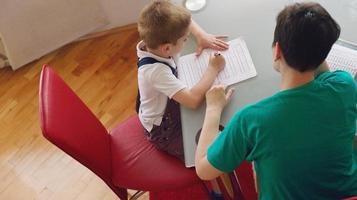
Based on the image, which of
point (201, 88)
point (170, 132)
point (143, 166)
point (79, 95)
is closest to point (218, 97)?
point (201, 88)

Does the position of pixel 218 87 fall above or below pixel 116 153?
above

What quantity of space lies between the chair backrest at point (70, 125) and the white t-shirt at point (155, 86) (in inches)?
7.6

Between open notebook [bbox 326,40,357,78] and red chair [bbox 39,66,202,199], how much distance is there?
580 mm

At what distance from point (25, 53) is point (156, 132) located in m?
1.24

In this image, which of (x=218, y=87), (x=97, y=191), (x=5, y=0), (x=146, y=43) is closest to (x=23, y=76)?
(x=5, y=0)

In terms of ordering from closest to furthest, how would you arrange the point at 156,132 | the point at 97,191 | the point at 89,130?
the point at 89,130
the point at 156,132
the point at 97,191

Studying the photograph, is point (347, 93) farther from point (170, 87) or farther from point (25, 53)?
point (25, 53)

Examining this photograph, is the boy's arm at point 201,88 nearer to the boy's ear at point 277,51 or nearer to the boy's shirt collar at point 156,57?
the boy's shirt collar at point 156,57

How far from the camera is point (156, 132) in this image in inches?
62.6

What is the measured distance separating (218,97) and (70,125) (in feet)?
1.49

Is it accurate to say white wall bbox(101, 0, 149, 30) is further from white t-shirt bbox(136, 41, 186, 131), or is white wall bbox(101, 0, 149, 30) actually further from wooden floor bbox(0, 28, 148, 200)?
white t-shirt bbox(136, 41, 186, 131)

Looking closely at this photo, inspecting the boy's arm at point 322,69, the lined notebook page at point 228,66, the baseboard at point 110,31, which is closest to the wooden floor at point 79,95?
the baseboard at point 110,31

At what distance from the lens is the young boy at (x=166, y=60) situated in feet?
4.44

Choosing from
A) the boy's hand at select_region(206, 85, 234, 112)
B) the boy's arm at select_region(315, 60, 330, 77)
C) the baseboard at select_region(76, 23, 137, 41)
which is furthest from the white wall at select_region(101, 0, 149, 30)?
the boy's arm at select_region(315, 60, 330, 77)
